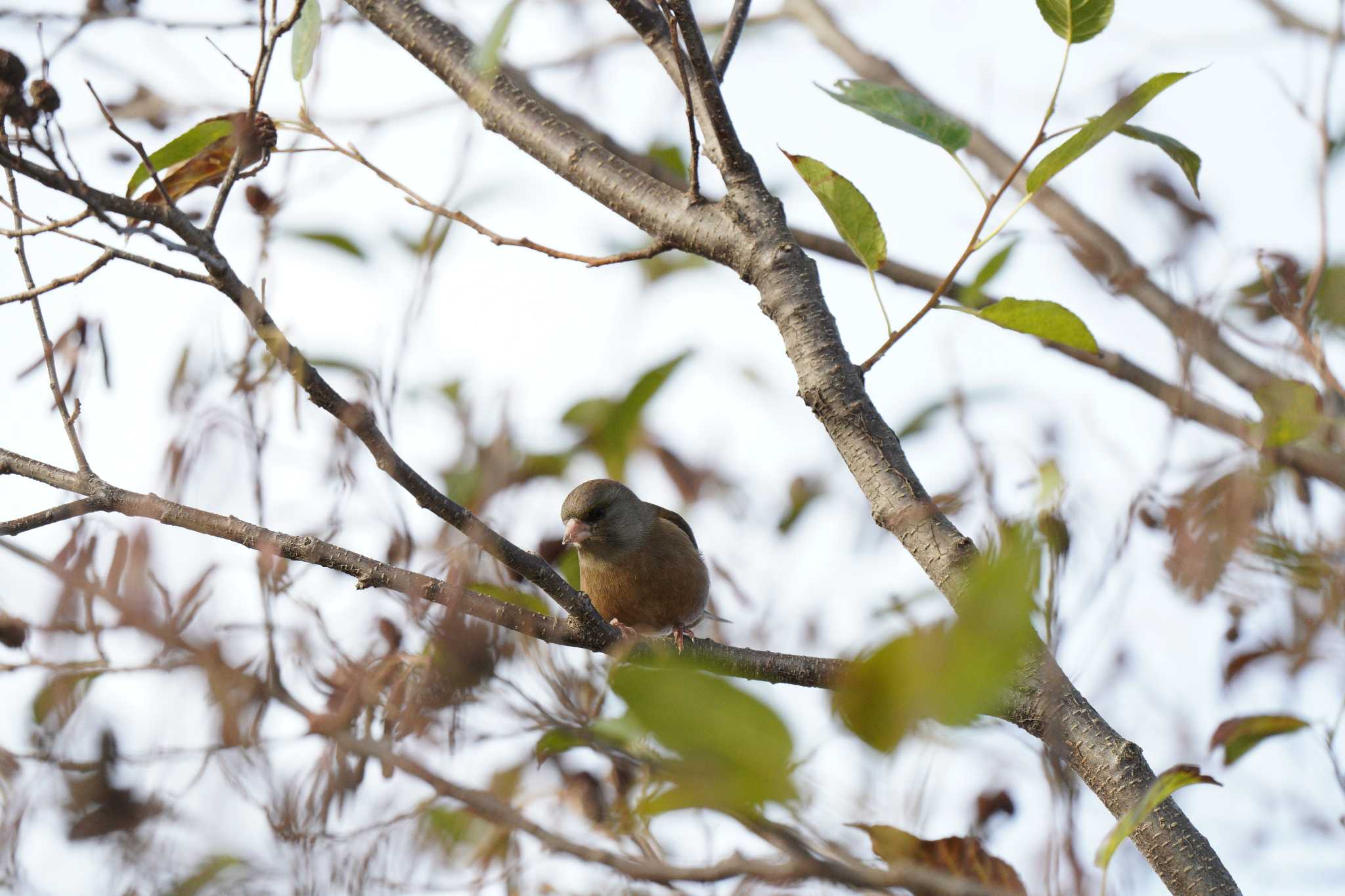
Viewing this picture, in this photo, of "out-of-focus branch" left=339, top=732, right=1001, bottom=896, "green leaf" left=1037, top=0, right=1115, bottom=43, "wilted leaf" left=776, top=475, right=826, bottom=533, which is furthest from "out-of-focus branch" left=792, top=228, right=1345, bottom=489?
"out-of-focus branch" left=339, top=732, right=1001, bottom=896

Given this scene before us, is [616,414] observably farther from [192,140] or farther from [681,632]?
[681,632]

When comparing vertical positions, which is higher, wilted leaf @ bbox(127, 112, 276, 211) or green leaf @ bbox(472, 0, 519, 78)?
wilted leaf @ bbox(127, 112, 276, 211)

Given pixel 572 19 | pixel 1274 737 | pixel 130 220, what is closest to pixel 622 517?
pixel 572 19

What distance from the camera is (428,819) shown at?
1.46 metres

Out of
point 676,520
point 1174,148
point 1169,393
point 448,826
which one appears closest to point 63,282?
point 448,826

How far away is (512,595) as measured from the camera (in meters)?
2.33

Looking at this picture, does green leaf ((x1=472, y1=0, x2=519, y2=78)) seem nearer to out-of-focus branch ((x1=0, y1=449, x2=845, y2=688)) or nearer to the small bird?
A: out-of-focus branch ((x1=0, y1=449, x2=845, y2=688))

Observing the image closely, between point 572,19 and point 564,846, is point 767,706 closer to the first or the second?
point 564,846

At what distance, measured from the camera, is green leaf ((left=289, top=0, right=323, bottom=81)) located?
8.86 feet


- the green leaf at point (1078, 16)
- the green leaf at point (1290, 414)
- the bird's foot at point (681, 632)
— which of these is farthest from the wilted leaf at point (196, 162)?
the bird's foot at point (681, 632)

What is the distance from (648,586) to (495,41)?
3.45 metres

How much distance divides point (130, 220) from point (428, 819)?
39.4 inches

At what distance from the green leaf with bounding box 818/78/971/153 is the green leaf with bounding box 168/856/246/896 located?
5.94 feet

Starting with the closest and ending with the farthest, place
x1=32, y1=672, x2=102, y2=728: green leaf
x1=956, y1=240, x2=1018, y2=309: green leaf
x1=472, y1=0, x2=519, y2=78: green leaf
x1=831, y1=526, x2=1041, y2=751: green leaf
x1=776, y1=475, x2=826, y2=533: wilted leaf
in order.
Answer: x1=831, y1=526, x2=1041, y2=751: green leaf < x1=32, y1=672, x2=102, y2=728: green leaf < x1=472, y1=0, x2=519, y2=78: green leaf < x1=956, y1=240, x2=1018, y2=309: green leaf < x1=776, y1=475, x2=826, y2=533: wilted leaf
